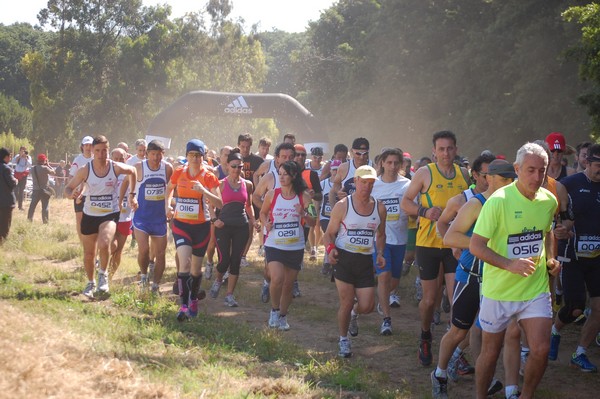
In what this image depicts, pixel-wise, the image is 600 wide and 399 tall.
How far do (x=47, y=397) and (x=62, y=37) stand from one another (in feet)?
148

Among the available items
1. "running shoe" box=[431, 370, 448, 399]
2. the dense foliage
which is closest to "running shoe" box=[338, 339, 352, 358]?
"running shoe" box=[431, 370, 448, 399]

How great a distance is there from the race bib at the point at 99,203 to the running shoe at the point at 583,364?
597 cm

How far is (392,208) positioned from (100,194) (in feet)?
12.4

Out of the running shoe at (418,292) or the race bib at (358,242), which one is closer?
the race bib at (358,242)

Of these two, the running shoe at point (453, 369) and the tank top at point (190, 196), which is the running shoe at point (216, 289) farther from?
the running shoe at point (453, 369)

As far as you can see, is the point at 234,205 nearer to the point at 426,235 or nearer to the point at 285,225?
the point at 285,225

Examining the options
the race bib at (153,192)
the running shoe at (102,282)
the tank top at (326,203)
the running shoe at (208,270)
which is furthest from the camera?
the tank top at (326,203)

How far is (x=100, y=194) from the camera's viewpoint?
1028cm

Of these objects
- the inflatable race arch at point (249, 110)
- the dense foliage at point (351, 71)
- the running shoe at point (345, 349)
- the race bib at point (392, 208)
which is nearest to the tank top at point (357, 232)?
the running shoe at point (345, 349)

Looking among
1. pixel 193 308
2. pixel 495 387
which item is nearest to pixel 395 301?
pixel 193 308

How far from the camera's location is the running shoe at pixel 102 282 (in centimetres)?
1034

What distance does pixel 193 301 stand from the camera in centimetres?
942

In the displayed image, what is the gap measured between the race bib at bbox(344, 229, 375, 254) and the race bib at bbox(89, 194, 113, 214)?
3.76m

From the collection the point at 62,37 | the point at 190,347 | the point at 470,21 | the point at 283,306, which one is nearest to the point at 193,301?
the point at 283,306
